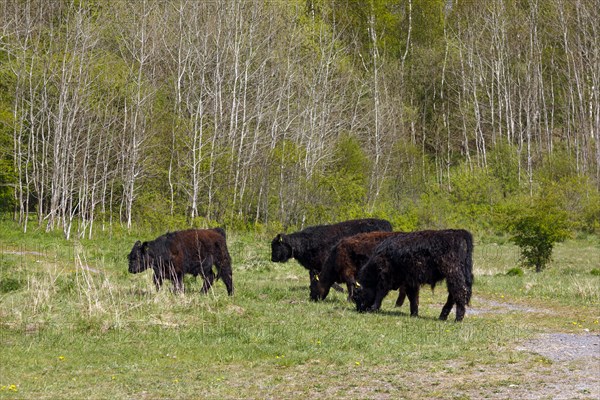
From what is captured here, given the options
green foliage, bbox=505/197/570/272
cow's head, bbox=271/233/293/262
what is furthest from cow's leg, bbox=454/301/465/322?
green foliage, bbox=505/197/570/272

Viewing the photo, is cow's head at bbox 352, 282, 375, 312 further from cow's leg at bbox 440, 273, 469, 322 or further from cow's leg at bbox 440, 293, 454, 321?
cow's leg at bbox 440, 273, 469, 322

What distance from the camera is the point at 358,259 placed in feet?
59.8

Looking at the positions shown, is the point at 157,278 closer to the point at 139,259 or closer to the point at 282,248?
the point at 139,259

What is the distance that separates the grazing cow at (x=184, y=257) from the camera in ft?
62.8

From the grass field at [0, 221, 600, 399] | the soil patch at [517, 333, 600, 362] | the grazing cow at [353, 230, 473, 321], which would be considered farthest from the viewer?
the grazing cow at [353, 230, 473, 321]

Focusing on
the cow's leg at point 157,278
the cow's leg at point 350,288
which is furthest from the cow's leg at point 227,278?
the cow's leg at point 350,288

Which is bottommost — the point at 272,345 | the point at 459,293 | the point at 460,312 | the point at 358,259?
the point at 272,345

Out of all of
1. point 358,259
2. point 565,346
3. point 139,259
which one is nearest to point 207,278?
point 139,259

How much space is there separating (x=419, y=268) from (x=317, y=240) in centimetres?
552

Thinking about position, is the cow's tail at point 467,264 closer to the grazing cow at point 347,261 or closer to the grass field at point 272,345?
the grass field at point 272,345

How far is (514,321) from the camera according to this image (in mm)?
15461

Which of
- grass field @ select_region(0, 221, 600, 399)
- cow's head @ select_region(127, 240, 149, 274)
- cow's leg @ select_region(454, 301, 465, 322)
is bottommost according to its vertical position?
grass field @ select_region(0, 221, 600, 399)

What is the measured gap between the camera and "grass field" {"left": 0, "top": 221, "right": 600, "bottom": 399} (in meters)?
10.0

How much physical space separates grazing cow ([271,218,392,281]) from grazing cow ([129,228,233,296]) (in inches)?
84.5
